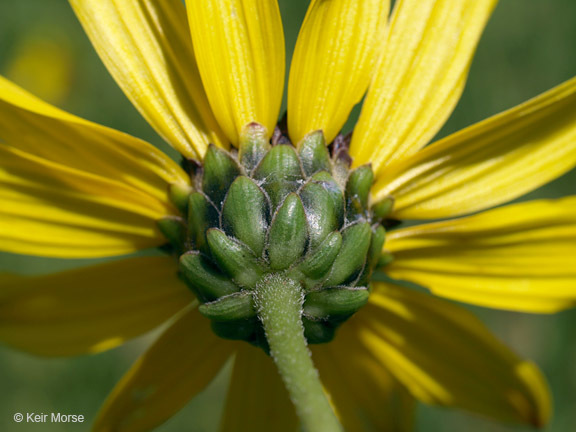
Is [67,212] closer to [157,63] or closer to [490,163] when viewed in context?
[157,63]

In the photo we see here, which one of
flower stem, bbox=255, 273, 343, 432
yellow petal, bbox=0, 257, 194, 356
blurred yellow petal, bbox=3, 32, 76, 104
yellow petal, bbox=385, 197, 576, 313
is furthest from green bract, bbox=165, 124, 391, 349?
blurred yellow petal, bbox=3, 32, 76, 104

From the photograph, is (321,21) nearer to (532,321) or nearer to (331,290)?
(331,290)

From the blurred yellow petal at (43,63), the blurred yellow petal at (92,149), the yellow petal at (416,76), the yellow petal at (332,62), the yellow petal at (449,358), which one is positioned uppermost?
the blurred yellow petal at (43,63)

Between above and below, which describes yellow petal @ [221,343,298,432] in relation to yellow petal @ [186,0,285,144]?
below

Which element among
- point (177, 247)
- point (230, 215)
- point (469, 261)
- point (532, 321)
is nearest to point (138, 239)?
point (177, 247)

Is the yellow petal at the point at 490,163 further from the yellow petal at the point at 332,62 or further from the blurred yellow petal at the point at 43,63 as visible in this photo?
the blurred yellow petal at the point at 43,63

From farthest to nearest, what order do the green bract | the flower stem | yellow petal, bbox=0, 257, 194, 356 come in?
yellow petal, bbox=0, 257, 194, 356 < the green bract < the flower stem

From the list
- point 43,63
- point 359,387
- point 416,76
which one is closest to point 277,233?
point 416,76

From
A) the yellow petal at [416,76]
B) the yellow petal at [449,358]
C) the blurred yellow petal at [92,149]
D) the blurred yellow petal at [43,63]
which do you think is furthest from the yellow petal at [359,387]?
the blurred yellow petal at [43,63]

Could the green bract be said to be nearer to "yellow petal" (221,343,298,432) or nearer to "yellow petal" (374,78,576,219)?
"yellow petal" (374,78,576,219)
